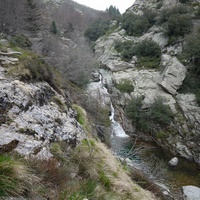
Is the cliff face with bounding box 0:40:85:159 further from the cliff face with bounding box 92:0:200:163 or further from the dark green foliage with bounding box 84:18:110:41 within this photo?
the dark green foliage with bounding box 84:18:110:41

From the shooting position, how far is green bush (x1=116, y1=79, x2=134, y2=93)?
20.6 m

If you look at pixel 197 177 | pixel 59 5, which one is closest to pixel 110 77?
pixel 197 177

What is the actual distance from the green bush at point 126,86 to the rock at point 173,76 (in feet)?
9.15

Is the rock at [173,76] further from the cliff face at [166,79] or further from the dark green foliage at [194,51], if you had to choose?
the dark green foliage at [194,51]

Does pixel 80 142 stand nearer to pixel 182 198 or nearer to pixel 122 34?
pixel 182 198

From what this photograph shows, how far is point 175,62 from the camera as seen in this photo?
20.5 m

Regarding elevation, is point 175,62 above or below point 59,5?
below

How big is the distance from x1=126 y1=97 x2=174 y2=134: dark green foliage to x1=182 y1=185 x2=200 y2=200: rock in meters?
6.65

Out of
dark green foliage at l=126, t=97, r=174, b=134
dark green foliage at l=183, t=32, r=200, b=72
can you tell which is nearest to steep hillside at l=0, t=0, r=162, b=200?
dark green foliage at l=126, t=97, r=174, b=134

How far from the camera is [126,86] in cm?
2086

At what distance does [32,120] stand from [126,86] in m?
16.7

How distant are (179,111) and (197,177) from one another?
6.37 metres

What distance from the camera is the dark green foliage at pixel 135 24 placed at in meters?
30.8

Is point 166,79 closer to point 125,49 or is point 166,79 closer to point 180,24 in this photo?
point 180,24
